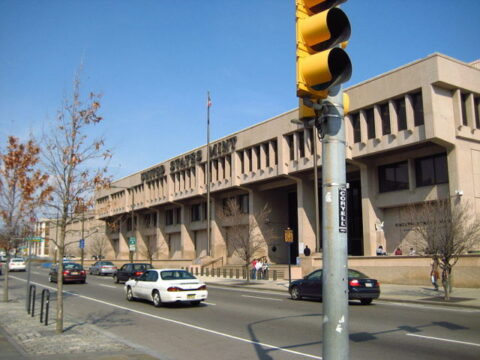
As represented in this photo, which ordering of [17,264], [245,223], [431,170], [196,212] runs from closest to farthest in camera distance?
[431,170]
[245,223]
[17,264]
[196,212]

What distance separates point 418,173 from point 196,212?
31736mm

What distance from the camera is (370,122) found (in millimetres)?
34125

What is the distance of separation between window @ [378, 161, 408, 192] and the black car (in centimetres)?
1557

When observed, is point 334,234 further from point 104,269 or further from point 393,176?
point 104,269

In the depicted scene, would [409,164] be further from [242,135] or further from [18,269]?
[18,269]

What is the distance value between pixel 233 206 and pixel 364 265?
16.3m

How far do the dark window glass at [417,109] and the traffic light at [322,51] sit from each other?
94.3 feet

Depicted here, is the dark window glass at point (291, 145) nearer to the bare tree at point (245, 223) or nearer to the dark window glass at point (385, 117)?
the bare tree at point (245, 223)

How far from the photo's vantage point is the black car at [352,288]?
59.7ft

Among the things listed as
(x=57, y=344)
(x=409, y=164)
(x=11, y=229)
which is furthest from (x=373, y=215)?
(x=57, y=344)

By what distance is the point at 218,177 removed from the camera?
5044 cm

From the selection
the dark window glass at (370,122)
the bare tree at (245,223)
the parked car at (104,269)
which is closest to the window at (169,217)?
the bare tree at (245,223)

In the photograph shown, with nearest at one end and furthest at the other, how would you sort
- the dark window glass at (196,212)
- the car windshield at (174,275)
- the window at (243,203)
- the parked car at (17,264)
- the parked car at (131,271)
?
the car windshield at (174,275) < the parked car at (131,271) < the window at (243,203) < the parked car at (17,264) < the dark window glass at (196,212)

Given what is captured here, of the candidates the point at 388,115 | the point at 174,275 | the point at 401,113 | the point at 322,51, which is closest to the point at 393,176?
the point at 388,115
